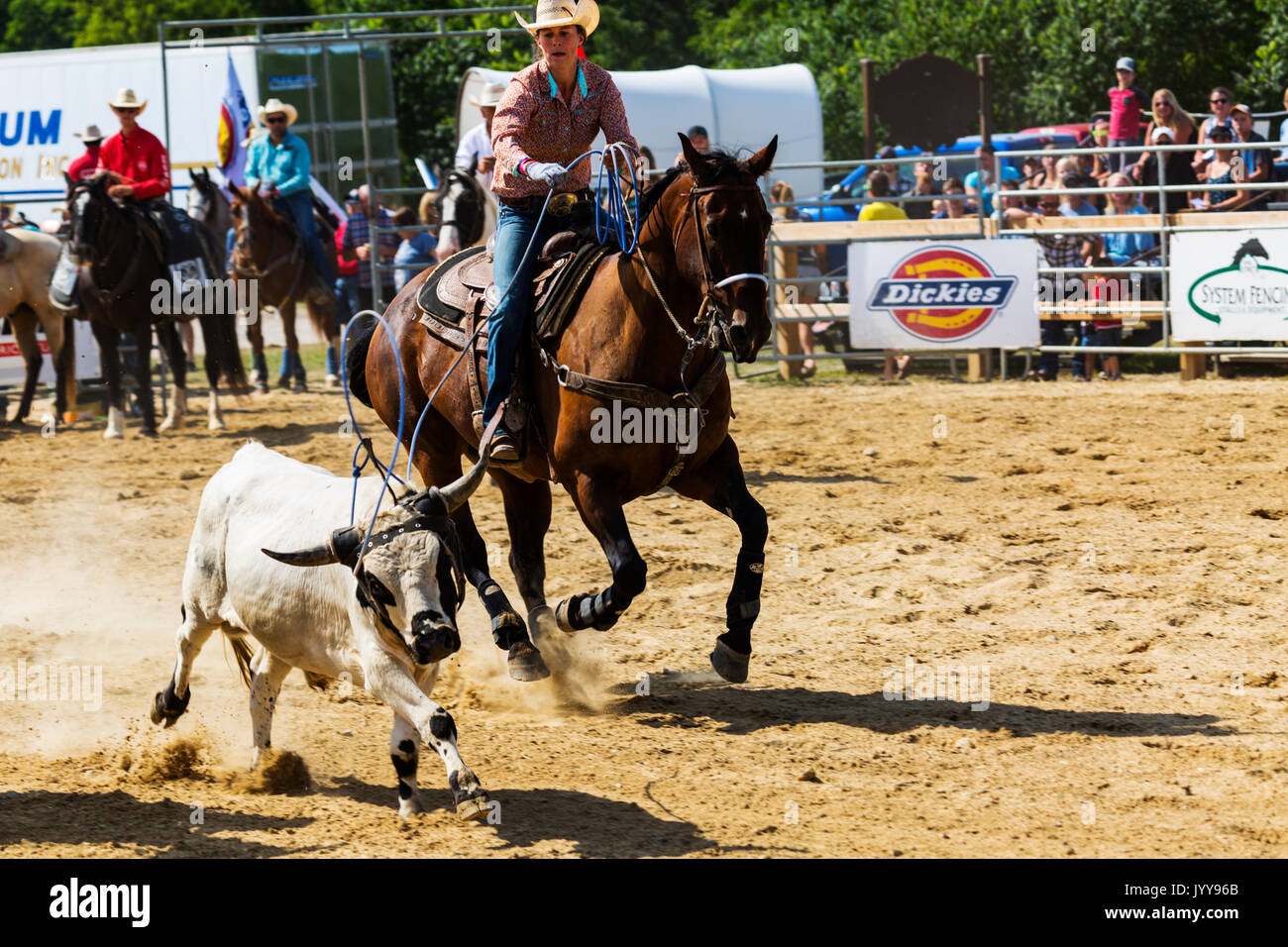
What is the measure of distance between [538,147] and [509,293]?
69cm

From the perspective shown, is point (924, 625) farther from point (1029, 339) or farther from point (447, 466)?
point (1029, 339)

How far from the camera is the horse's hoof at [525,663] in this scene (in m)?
6.34

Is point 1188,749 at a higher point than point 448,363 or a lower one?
lower

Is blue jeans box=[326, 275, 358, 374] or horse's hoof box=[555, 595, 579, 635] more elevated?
blue jeans box=[326, 275, 358, 374]

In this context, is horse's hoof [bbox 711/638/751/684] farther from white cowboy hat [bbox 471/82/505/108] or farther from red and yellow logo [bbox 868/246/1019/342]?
red and yellow logo [bbox 868/246/1019/342]

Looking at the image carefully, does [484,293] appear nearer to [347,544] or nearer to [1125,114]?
[347,544]

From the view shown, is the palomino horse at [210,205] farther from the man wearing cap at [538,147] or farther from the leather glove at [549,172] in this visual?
the leather glove at [549,172]

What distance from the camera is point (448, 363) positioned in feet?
22.5

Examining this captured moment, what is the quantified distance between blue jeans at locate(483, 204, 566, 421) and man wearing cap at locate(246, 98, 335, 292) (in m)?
10.2

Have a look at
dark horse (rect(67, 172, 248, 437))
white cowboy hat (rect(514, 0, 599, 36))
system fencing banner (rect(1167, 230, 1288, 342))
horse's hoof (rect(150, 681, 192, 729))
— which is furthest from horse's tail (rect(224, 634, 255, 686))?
system fencing banner (rect(1167, 230, 1288, 342))

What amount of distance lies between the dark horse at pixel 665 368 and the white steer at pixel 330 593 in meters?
0.95

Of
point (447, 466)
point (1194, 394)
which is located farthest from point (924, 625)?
point (1194, 394)

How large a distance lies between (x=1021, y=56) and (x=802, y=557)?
76.0 ft

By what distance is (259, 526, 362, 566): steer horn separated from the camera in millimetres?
4766
